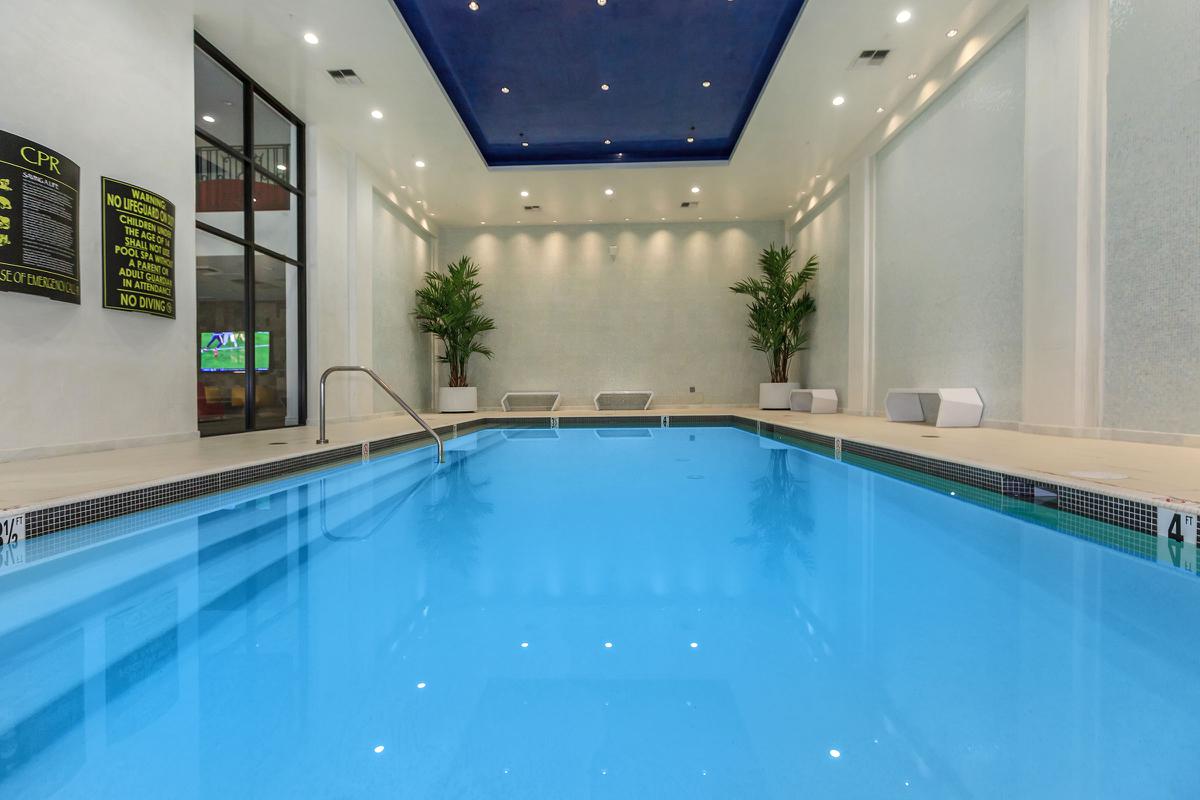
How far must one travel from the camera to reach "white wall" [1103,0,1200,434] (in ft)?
13.9

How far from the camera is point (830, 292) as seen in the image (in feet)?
34.0

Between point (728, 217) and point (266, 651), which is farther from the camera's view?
point (728, 217)

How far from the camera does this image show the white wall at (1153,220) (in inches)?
167

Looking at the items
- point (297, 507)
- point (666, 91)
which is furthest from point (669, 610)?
point (666, 91)

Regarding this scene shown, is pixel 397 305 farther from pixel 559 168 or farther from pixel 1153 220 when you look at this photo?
pixel 1153 220

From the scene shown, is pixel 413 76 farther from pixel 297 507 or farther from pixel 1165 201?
pixel 1165 201

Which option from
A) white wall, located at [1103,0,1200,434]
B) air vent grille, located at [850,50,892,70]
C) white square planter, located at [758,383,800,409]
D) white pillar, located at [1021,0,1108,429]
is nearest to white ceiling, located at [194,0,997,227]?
air vent grille, located at [850,50,892,70]

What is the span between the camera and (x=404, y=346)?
10.9 metres

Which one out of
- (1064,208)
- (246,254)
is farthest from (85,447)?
(1064,208)

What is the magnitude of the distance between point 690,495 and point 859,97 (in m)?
6.19

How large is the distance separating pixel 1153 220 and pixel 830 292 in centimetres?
592

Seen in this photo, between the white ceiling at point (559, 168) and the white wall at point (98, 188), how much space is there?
2.92 ft

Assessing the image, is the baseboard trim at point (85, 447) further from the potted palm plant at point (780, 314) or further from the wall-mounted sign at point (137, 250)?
the potted palm plant at point (780, 314)

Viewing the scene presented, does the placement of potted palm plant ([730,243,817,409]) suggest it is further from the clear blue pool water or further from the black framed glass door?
the clear blue pool water
